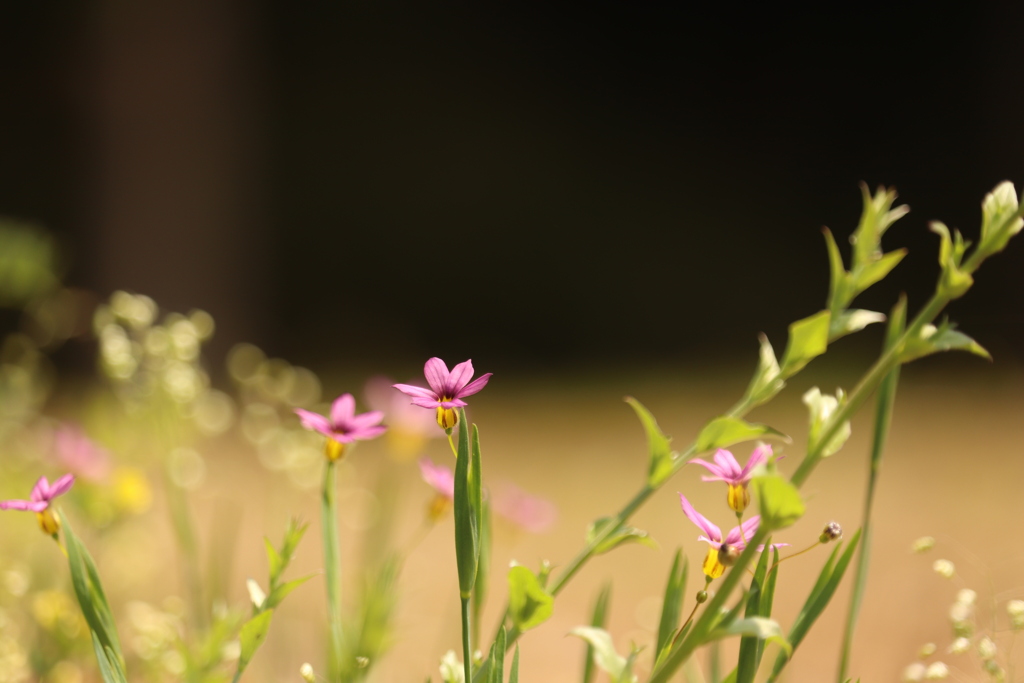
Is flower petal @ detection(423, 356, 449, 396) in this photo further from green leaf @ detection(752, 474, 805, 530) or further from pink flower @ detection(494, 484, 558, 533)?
pink flower @ detection(494, 484, 558, 533)

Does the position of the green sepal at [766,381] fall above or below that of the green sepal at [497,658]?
above

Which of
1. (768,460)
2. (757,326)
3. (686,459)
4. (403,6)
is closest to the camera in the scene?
(768,460)

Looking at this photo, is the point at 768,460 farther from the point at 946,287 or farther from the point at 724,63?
the point at 724,63

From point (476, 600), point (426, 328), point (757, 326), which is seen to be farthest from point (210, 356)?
point (476, 600)

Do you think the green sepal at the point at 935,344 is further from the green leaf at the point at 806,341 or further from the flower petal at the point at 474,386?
the flower petal at the point at 474,386

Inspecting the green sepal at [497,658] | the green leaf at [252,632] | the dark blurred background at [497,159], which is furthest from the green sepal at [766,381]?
the dark blurred background at [497,159]

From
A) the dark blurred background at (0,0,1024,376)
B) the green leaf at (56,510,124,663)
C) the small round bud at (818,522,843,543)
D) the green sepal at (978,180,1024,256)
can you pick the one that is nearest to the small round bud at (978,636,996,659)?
the small round bud at (818,522,843,543)

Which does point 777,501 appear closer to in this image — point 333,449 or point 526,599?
point 526,599
